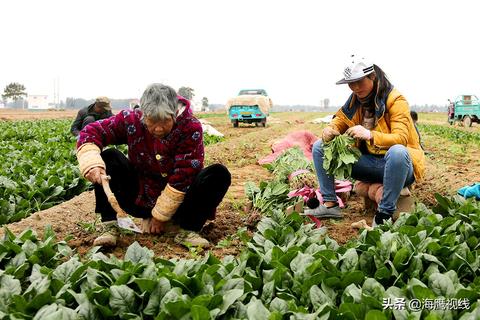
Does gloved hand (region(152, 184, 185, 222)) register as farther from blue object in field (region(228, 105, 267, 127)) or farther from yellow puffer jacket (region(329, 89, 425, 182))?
blue object in field (region(228, 105, 267, 127))

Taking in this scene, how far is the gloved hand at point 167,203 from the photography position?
145 inches

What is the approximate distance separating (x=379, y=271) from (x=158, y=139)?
6.18ft

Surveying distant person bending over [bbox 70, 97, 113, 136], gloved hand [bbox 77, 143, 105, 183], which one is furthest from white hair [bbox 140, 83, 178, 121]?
distant person bending over [bbox 70, 97, 113, 136]

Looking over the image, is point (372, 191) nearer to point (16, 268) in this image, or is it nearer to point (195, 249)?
point (195, 249)

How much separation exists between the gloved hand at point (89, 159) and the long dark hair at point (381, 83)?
2.36 meters

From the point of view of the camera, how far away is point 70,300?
2514mm

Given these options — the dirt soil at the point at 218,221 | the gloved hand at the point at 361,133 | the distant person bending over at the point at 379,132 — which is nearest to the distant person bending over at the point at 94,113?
the dirt soil at the point at 218,221

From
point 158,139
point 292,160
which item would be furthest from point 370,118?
point 292,160

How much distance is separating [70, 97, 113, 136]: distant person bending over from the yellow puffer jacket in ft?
17.3

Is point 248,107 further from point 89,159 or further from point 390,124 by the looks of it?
point 89,159

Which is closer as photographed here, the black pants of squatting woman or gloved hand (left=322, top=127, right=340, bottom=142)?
the black pants of squatting woman

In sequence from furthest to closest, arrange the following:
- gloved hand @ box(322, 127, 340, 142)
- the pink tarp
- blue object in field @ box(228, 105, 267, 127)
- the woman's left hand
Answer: blue object in field @ box(228, 105, 267, 127) < the pink tarp < gloved hand @ box(322, 127, 340, 142) < the woman's left hand

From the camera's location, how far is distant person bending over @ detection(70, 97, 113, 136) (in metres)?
8.61

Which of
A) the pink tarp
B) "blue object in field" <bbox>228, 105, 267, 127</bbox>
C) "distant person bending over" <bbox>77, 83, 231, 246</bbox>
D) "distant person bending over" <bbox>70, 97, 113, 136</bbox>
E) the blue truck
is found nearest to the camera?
"distant person bending over" <bbox>77, 83, 231, 246</bbox>
